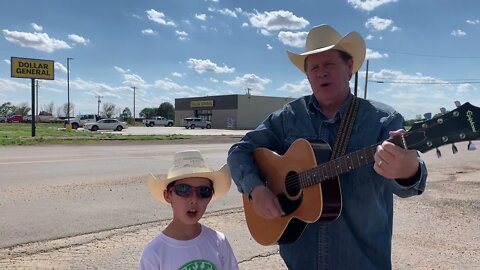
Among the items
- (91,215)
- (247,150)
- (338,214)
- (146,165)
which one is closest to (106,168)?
(146,165)

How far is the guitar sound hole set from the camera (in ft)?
8.30

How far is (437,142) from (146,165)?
11048 millimetres

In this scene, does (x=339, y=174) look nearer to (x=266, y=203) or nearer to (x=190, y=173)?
(x=266, y=203)

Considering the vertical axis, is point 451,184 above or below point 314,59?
below

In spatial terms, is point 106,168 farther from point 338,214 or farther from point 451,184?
point 338,214

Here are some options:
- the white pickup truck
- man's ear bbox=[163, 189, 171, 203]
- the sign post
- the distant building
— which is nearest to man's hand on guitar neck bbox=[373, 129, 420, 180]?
man's ear bbox=[163, 189, 171, 203]

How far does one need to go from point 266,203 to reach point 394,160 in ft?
3.09

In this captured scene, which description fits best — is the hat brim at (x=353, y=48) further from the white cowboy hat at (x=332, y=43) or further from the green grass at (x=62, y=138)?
the green grass at (x=62, y=138)

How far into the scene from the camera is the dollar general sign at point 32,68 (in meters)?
29.0

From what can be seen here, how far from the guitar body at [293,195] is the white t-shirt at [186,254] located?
407mm

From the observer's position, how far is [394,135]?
5.91ft

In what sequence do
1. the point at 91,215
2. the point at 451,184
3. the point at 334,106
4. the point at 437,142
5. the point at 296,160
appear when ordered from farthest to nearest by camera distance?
1. the point at 451,184
2. the point at 91,215
3. the point at 296,160
4. the point at 334,106
5. the point at 437,142

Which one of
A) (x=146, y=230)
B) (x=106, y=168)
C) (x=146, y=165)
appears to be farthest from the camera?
(x=146, y=165)

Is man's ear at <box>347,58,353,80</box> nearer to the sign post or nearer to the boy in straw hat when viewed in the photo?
the boy in straw hat
